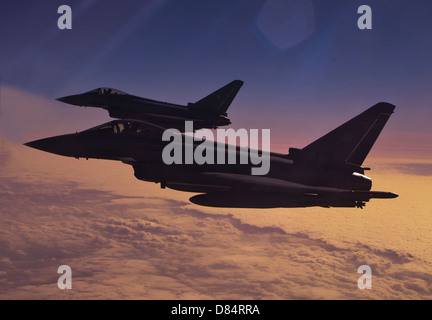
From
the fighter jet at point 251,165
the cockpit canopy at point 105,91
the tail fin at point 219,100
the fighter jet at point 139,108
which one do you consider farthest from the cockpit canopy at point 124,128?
the tail fin at point 219,100

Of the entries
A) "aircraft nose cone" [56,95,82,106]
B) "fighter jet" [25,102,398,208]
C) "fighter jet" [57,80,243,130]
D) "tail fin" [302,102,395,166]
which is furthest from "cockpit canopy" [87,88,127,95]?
"tail fin" [302,102,395,166]

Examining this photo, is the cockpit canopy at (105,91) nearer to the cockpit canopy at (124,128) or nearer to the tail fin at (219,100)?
the tail fin at (219,100)

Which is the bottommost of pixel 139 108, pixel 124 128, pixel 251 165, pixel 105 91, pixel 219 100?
pixel 251 165

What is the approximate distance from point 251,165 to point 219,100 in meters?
18.2

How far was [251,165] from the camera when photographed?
48.1ft

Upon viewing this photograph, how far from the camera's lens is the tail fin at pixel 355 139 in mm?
14883

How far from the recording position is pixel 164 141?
531 inches

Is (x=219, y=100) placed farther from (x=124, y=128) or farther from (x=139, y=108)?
(x=124, y=128)

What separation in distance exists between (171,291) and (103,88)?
19734 cm

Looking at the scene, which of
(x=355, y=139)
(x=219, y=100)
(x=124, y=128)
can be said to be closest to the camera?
(x=124, y=128)

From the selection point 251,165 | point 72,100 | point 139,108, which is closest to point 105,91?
point 72,100

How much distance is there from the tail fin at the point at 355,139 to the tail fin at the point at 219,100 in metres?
17.2
